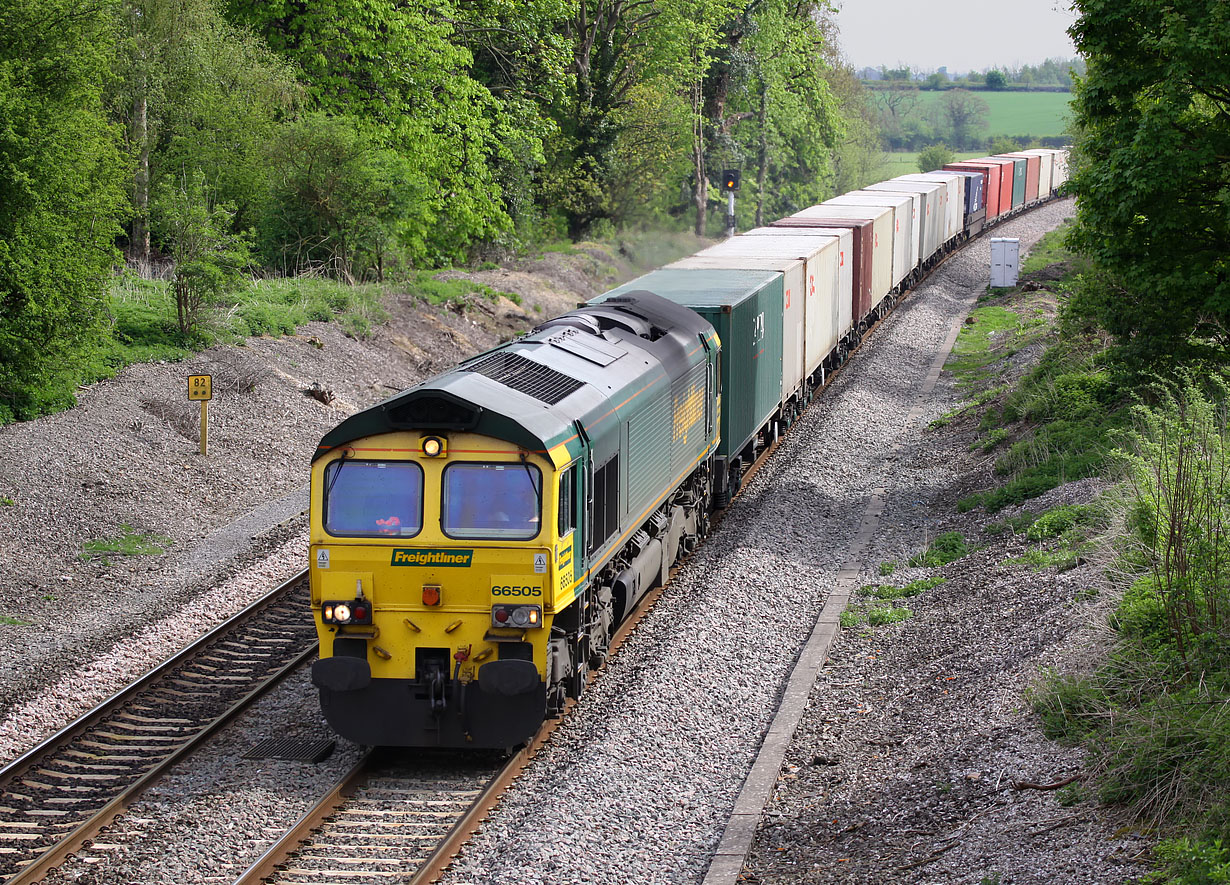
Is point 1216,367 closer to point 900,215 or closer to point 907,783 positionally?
point 907,783

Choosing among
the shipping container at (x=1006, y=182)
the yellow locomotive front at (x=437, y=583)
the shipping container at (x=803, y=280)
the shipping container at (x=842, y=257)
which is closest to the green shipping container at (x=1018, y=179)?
the shipping container at (x=1006, y=182)

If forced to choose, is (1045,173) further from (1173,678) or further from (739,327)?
(1173,678)

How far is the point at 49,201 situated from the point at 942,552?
47.4 feet

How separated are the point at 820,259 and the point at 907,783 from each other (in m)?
15.9

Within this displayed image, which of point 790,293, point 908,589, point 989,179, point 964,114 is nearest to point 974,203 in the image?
point 989,179

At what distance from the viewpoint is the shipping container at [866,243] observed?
1171 inches

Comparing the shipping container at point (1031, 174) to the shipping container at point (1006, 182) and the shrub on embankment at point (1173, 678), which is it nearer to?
the shipping container at point (1006, 182)

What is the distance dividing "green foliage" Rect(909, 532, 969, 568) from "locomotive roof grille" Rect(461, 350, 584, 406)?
6641 millimetres

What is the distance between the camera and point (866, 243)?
29984mm

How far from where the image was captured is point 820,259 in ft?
79.8

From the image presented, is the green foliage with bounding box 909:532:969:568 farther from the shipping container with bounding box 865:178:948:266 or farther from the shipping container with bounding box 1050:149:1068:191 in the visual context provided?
the shipping container with bounding box 1050:149:1068:191

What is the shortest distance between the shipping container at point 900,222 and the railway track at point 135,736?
25.0m

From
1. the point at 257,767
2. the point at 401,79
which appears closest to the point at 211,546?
the point at 257,767

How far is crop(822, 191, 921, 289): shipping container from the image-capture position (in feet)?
116
